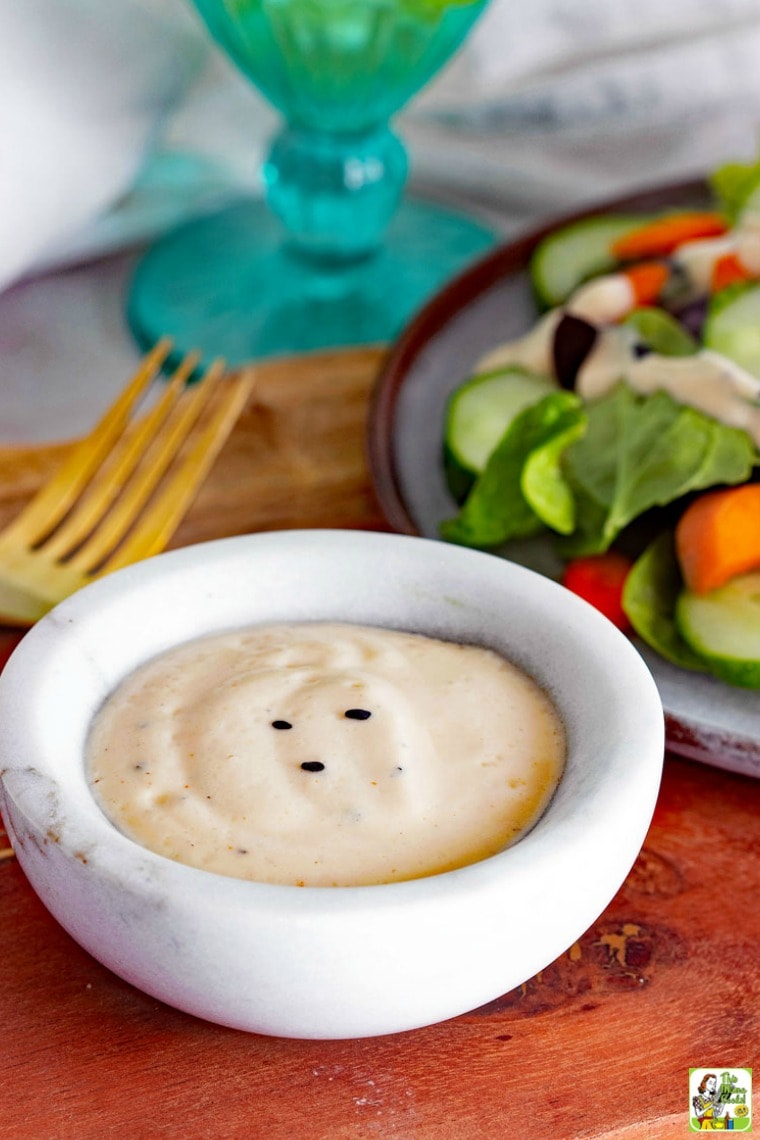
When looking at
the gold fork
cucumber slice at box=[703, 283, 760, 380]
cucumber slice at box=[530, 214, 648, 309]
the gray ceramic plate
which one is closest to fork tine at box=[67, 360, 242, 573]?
the gold fork

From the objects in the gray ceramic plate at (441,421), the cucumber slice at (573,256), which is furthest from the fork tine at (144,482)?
the cucumber slice at (573,256)

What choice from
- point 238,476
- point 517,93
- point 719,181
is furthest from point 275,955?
point 517,93

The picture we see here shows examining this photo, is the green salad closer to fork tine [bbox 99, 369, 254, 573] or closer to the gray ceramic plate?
the gray ceramic plate

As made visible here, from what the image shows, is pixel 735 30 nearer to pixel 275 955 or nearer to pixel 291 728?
pixel 291 728

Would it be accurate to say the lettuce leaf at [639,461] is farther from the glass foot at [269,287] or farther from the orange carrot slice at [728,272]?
the glass foot at [269,287]

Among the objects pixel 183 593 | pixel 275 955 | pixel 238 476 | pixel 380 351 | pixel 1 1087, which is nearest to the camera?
pixel 275 955
